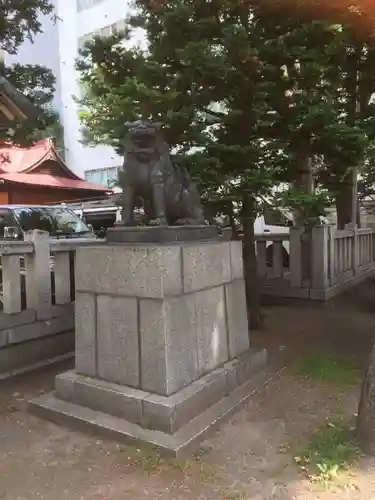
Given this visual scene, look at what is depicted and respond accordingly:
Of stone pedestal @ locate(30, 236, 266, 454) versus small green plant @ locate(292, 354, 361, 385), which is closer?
stone pedestal @ locate(30, 236, 266, 454)

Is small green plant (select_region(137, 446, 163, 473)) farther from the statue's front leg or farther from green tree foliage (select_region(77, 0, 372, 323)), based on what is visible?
green tree foliage (select_region(77, 0, 372, 323))

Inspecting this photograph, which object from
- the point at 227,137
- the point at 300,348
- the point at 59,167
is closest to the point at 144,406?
the point at 300,348

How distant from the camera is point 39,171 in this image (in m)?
15.1

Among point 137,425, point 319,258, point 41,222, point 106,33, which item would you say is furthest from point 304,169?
point 106,33

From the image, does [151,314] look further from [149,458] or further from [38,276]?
[38,276]

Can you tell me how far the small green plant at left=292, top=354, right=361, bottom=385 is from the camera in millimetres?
4828

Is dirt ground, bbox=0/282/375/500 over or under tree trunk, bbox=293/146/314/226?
under

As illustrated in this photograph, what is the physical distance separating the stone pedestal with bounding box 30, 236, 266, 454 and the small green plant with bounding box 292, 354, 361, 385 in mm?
972

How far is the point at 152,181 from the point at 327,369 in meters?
2.92

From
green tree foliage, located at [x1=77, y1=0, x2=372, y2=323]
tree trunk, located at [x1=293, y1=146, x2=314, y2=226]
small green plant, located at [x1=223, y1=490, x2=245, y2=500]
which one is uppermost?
green tree foliage, located at [x1=77, y1=0, x2=372, y2=323]

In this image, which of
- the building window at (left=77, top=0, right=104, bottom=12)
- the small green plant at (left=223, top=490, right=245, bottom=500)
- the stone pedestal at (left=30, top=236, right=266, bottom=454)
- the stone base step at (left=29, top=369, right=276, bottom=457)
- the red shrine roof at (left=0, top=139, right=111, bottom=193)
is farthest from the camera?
the building window at (left=77, top=0, right=104, bottom=12)

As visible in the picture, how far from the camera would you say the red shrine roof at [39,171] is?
13547 millimetres

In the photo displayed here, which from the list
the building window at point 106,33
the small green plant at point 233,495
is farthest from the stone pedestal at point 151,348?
the building window at point 106,33

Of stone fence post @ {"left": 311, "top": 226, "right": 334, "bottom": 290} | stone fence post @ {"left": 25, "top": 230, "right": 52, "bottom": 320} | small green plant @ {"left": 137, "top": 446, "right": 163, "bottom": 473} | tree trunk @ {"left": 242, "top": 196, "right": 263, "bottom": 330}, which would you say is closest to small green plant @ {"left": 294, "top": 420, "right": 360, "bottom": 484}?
small green plant @ {"left": 137, "top": 446, "right": 163, "bottom": 473}
